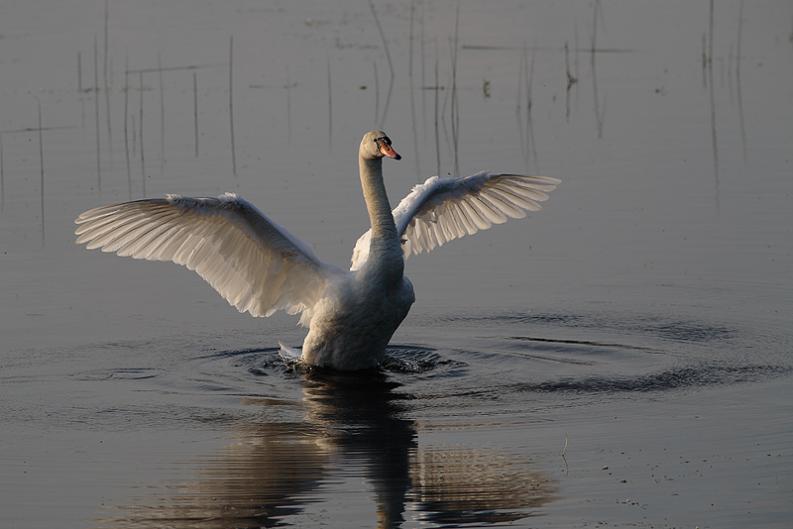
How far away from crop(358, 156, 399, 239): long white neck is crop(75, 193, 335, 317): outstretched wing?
19.9 inches

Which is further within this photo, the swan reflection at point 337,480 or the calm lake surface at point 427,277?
the calm lake surface at point 427,277

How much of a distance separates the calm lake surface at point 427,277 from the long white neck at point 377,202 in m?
1.01

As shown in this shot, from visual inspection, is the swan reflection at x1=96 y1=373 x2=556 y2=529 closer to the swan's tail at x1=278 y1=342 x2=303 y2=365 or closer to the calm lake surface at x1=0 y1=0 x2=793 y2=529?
the calm lake surface at x1=0 y1=0 x2=793 y2=529

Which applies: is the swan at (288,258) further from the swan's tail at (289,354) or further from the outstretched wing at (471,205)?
the outstretched wing at (471,205)

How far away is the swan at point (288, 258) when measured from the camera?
11523mm

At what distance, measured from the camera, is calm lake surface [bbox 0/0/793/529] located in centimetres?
887

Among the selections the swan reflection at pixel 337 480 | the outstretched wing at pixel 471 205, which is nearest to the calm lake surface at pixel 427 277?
the swan reflection at pixel 337 480

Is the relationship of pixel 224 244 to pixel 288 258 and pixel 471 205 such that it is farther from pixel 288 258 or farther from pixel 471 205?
pixel 471 205

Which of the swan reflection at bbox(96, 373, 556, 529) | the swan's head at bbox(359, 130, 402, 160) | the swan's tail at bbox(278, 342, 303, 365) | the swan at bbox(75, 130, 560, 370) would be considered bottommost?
the swan reflection at bbox(96, 373, 556, 529)

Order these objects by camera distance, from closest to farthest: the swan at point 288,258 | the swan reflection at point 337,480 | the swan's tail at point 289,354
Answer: the swan reflection at point 337,480 < the swan at point 288,258 < the swan's tail at point 289,354

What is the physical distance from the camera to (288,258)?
12.0 m

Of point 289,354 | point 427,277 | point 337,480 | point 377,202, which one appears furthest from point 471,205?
point 337,480

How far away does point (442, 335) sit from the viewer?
12.5 meters

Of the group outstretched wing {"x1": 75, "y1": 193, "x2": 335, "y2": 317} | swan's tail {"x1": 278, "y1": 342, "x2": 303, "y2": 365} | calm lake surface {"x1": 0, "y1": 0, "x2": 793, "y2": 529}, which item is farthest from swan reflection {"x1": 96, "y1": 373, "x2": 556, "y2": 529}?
outstretched wing {"x1": 75, "y1": 193, "x2": 335, "y2": 317}
